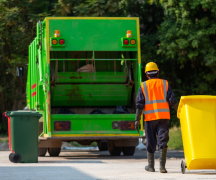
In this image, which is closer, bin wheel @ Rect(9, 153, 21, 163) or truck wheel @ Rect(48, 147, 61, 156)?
bin wheel @ Rect(9, 153, 21, 163)

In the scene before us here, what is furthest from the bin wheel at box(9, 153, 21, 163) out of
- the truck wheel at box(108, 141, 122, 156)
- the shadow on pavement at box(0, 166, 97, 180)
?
the truck wheel at box(108, 141, 122, 156)

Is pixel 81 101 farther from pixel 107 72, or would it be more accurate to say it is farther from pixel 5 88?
pixel 5 88

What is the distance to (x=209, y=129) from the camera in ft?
19.0

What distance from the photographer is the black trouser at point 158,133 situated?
242 inches

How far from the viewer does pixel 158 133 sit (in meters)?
6.20

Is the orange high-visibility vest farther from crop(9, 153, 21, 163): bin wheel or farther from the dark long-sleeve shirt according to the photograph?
crop(9, 153, 21, 163): bin wheel

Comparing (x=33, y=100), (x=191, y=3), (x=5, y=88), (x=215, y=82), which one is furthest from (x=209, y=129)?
(x=5, y=88)

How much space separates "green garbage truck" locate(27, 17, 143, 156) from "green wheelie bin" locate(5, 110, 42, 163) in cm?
96

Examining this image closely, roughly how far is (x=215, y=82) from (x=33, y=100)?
7.52m

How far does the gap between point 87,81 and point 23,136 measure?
2599mm

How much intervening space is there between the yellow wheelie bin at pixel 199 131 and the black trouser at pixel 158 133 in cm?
30

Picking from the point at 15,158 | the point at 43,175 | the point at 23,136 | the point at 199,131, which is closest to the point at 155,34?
the point at 23,136

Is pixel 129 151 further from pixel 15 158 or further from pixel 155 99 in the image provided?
pixel 155 99

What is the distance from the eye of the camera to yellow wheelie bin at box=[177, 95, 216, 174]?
224 inches
